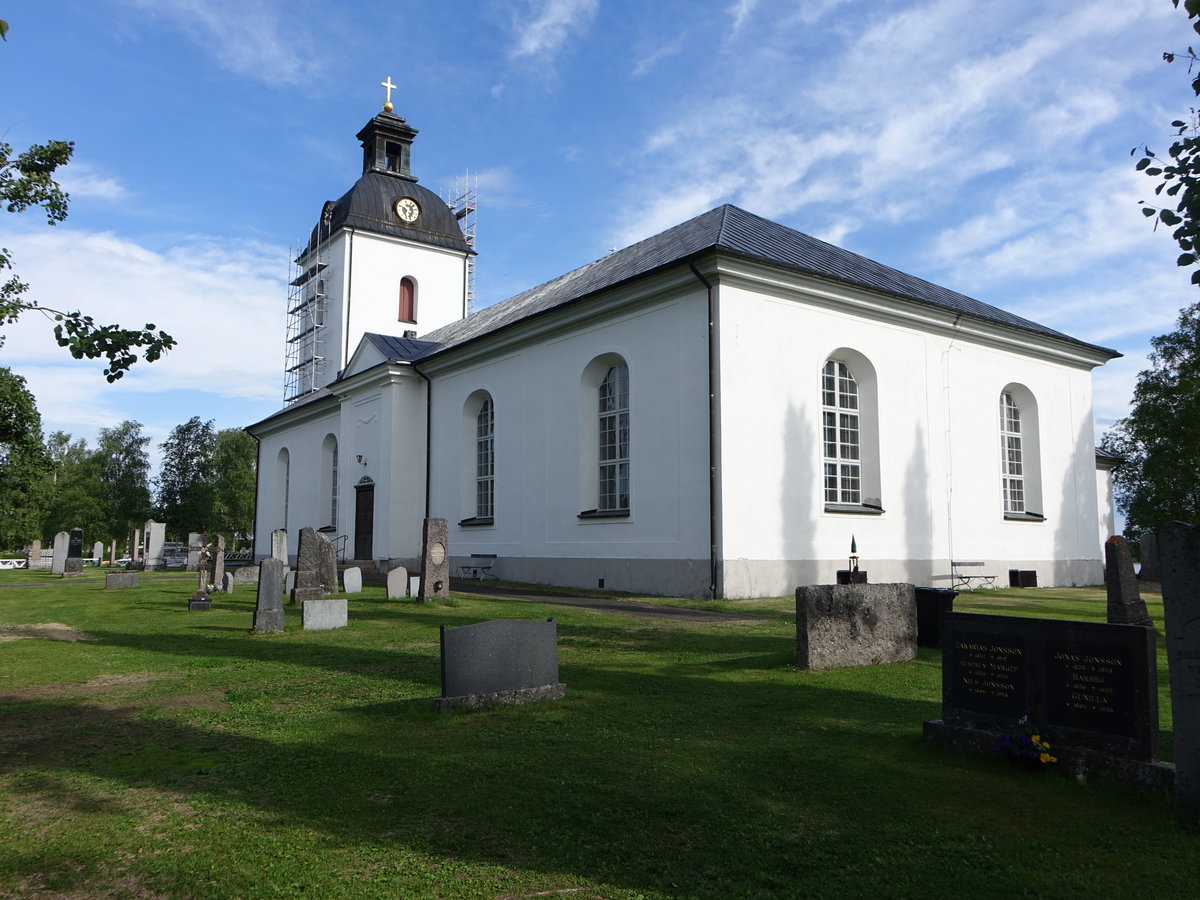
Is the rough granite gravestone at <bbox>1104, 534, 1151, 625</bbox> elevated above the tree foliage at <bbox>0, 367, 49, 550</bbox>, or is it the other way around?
the tree foliage at <bbox>0, 367, 49, 550</bbox>

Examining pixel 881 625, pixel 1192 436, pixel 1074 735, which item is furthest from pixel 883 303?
pixel 1192 436

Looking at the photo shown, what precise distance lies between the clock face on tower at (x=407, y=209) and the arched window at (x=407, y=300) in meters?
2.72

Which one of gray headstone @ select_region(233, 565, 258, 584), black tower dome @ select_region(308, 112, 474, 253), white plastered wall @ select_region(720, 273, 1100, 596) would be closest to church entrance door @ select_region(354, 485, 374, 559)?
gray headstone @ select_region(233, 565, 258, 584)

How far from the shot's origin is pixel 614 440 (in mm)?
20828

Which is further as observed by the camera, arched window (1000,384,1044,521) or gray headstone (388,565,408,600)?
arched window (1000,384,1044,521)

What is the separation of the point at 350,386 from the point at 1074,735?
27522 mm

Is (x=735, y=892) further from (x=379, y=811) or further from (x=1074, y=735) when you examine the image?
(x=1074, y=735)

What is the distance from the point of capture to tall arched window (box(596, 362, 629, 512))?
20.4 metres

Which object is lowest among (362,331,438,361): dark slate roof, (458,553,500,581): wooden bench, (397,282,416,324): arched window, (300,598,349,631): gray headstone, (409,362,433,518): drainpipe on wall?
(300,598,349,631): gray headstone

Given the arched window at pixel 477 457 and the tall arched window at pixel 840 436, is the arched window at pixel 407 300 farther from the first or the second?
the tall arched window at pixel 840 436

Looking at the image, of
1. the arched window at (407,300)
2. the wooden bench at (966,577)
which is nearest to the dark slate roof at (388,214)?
the arched window at (407,300)

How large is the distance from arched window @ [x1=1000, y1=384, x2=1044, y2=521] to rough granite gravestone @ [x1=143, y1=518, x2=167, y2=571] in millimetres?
30992

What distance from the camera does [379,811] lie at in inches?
178

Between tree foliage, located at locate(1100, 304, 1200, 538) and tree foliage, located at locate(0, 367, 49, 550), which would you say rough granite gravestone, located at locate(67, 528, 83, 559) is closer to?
tree foliage, located at locate(0, 367, 49, 550)
